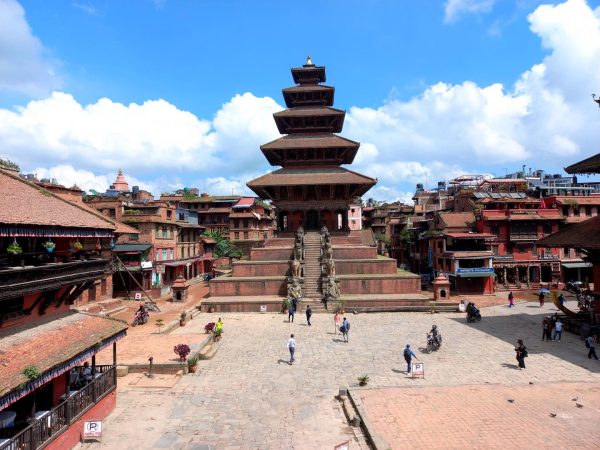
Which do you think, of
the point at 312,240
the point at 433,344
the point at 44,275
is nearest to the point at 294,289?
the point at 312,240

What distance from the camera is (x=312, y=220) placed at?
135 feet

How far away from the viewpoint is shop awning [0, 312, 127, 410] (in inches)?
357

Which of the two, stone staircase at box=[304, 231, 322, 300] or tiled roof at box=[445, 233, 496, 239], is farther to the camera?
tiled roof at box=[445, 233, 496, 239]

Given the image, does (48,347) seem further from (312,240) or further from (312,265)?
(312,240)

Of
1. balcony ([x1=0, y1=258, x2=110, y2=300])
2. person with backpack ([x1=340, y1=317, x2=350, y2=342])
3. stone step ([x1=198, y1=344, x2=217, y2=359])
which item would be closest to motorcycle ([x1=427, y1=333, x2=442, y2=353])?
person with backpack ([x1=340, y1=317, x2=350, y2=342])

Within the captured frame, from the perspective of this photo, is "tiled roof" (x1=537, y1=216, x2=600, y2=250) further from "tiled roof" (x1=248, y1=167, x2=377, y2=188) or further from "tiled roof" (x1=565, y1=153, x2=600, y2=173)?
"tiled roof" (x1=248, y1=167, x2=377, y2=188)

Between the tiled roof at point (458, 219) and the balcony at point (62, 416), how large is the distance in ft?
139

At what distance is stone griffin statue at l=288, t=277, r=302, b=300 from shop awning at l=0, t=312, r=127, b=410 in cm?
1716

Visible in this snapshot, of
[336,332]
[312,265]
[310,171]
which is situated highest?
[310,171]

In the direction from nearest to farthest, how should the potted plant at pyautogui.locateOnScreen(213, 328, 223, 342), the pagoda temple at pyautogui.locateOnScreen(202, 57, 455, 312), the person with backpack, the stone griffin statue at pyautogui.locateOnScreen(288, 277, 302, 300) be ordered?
the person with backpack, the potted plant at pyautogui.locateOnScreen(213, 328, 223, 342), the stone griffin statue at pyautogui.locateOnScreen(288, 277, 302, 300), the pagoda temple at pyautogui.locateOnScreen(202, 57, 455, 312)

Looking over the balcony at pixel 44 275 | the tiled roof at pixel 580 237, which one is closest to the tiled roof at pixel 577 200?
the tiled roof at pixel 580 237

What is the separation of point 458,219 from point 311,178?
2140cm

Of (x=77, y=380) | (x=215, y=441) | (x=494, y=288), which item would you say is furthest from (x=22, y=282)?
(x=494, y=288)

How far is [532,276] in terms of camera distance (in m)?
47.4
